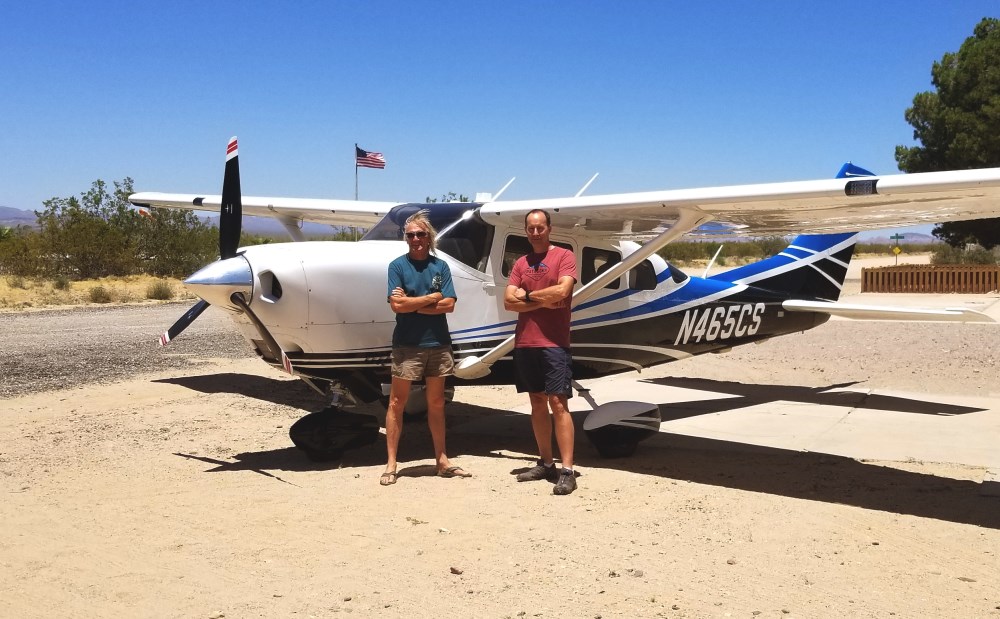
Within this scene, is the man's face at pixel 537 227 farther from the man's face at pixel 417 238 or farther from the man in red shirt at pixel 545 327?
the man's face at pixel 417 238

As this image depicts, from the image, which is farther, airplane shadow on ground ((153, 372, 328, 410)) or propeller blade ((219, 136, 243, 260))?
airplane shadow on ground ((153, 372, 328, 410))

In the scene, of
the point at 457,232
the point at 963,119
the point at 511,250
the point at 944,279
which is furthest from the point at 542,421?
the point at 963,119

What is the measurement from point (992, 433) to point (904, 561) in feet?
14.4

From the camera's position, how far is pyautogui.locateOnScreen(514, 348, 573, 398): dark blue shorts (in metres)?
6.20

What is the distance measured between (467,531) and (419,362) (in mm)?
1644

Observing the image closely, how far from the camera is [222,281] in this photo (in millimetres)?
6168

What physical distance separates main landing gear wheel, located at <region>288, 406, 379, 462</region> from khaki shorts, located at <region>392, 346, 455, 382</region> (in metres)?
1.05

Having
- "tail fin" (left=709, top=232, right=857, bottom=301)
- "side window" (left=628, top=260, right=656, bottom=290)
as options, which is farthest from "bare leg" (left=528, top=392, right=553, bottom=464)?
"tail fin" (left=709, top=232, right=857, bottom=301)

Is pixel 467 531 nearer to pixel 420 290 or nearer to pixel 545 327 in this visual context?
pixel 545 327

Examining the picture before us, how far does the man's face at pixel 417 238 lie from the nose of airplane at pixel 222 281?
1.23 metres

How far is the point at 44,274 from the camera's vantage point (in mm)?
36844

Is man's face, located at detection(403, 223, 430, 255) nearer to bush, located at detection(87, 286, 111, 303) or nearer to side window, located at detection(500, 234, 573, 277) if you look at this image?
side window, located at detection(500, 234, 573, 277)

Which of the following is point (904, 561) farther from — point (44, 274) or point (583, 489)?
point (44, 274)

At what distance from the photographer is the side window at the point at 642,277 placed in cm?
851
